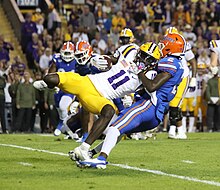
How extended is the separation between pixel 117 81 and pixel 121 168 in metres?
0.95

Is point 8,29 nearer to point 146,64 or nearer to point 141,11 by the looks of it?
point 141,11

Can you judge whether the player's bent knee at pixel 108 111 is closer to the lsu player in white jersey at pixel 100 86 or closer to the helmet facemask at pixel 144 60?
the lsu player in white jersey at pixel 100 86

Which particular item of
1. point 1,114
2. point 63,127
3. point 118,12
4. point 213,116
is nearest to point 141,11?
point 118,12

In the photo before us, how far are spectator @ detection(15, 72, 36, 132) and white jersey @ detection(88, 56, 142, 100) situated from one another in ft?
29.7

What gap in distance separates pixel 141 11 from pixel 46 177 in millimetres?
14829

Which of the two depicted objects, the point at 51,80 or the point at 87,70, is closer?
the point at 51,80

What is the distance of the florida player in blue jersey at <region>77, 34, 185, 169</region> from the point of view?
846 cm

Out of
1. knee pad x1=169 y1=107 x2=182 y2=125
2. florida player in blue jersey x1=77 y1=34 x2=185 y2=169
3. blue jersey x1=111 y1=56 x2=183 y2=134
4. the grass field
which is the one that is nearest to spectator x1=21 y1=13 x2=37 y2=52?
knee pad x1=169 y1=107 x2=182 y2=125

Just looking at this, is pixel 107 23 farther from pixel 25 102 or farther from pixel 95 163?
pixel 95 163

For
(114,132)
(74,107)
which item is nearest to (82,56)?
(114,132)

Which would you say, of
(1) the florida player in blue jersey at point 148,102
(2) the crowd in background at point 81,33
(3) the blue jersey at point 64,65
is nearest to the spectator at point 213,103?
(2) the crowd in background at point 81,33

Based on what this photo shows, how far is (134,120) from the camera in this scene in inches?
339

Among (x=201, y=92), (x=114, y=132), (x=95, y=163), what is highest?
(x=114, y=132)

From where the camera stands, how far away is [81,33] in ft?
67.7
